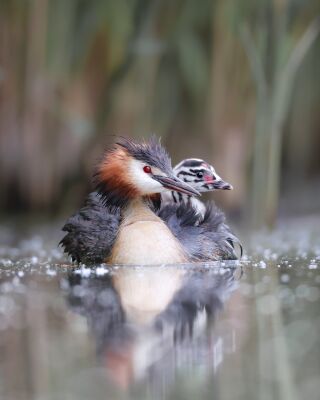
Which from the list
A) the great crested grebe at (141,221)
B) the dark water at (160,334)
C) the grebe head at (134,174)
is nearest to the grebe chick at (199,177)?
the great crested grebe at (141,221)

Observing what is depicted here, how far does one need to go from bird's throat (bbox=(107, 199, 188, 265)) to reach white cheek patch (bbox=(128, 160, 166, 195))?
215 millimetres

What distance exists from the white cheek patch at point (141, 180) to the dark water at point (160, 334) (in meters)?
0.62

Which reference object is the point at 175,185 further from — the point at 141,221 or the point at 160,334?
the point at 160,334

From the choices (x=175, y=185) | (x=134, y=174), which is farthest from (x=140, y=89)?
(x=175, y=185)

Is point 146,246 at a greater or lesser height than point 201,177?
lesser

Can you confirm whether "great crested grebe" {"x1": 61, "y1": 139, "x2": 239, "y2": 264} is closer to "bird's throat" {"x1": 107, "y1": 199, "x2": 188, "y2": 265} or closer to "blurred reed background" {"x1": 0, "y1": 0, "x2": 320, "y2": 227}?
"bird's throat" {"x1": 107, "y1": 199, "x2": 188, "y2": 265}

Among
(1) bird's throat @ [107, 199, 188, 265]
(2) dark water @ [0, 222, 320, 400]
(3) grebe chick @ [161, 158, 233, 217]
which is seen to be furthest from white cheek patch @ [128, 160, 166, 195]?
(3) grebe chick @ [161, 158, 233, 217]

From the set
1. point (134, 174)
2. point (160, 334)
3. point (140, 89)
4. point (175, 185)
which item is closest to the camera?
point (160, 334)

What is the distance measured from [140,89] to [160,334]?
6649 millimetres

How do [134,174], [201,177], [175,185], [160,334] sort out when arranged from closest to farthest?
1. [160,334]
2. [175,185]
3. [134,174]
4. [201,177]

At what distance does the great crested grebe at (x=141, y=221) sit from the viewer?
19.7ft

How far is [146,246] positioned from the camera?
5.99m

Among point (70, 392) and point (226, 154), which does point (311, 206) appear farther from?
point (70, 392)

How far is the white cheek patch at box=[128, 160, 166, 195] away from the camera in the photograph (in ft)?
20.5
